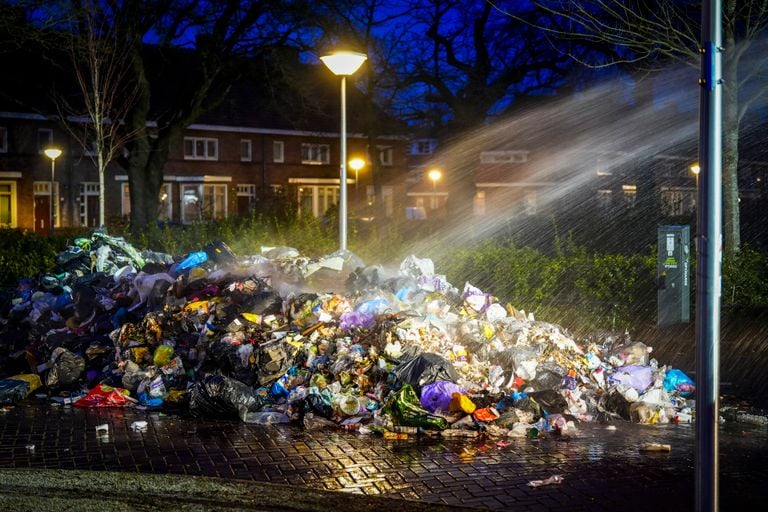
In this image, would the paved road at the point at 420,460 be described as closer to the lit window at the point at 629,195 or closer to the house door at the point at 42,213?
the lit window at the point at 629,195

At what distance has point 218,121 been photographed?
41.2 m

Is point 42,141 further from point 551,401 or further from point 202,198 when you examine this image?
point 551,401

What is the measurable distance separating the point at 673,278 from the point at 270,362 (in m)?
5.18

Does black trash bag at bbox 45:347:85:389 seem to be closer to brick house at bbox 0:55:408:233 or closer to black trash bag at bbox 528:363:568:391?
black trash bag at bbox 528:363:568:391

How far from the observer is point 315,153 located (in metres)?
46.2

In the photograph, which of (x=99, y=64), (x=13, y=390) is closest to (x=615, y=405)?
(x=13, y=390)

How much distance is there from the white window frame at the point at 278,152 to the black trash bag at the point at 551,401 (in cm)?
3740

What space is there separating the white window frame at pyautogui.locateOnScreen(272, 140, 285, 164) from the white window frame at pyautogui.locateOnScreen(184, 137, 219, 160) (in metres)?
3.58

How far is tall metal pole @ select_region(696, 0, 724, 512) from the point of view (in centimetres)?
448

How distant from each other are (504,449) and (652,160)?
17.6 meters

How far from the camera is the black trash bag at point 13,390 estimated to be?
865 cm

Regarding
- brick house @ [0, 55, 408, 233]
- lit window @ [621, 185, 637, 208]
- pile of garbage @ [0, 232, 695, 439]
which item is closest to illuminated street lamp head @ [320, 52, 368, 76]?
pile of garbage @ [0, 232, 695, 439]

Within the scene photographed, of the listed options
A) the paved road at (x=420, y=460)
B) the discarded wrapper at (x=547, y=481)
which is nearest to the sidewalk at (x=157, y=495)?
the paved road at (x=420, y=460)

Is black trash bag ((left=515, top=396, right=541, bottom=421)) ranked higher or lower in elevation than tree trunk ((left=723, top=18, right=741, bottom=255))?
lower
